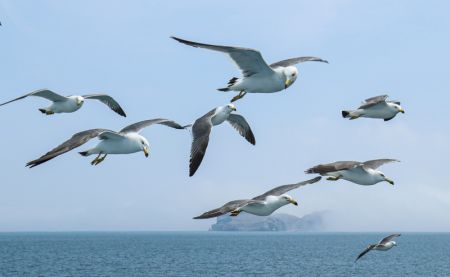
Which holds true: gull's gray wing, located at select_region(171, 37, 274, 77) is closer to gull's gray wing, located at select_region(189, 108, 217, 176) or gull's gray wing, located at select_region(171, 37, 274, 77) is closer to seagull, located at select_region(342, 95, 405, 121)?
gull's gray wing, located at select_region(189, 108, 217, 176)

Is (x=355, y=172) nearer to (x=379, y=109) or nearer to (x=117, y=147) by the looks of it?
(x=379, y=109)

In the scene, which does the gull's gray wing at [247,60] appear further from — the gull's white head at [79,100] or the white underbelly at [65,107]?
the white underbelly at [65,107]

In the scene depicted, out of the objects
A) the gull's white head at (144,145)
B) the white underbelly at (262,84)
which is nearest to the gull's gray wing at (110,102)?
the gull's white head at (144,145)

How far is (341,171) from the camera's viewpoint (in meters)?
17.6

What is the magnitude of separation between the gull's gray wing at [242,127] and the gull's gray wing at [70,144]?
922 centimetres

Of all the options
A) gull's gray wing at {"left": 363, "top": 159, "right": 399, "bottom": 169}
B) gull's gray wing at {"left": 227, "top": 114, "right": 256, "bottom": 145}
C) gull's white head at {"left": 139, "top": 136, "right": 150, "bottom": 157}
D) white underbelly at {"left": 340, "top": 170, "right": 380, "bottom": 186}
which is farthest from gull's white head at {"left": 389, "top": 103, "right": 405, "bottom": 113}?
gull's white head at {"left": 139, "top": 136, "right": 150, "bottom": 157}

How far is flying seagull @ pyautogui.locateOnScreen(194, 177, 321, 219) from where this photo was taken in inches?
621

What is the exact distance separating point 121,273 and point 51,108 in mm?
91564

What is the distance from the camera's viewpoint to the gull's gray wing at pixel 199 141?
1546 centimetres

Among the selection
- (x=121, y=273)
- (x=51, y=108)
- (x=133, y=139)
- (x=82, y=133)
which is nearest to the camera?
(x=82, y=133)

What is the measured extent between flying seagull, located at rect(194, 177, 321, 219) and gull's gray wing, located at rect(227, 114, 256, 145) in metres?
5.89

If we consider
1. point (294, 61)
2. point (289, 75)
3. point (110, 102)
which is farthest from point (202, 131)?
point (110, 102)

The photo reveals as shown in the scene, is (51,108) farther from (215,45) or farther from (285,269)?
(285,269)

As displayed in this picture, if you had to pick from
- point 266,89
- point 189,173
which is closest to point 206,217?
point 189,173
